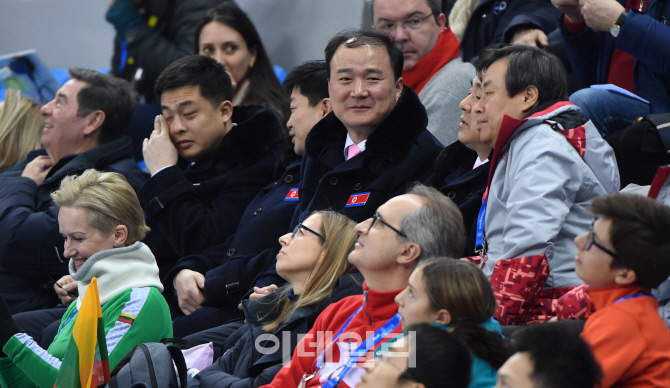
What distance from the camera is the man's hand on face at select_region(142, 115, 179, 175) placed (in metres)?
5.25

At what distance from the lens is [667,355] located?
2621 millimetres

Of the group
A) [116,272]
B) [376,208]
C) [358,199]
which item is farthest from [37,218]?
[376,208]

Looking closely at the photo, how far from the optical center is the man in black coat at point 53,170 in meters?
5.28

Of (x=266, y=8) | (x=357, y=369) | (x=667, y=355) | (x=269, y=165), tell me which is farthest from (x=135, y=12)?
(x=667, y=355)

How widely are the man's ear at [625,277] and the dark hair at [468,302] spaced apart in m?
0.37

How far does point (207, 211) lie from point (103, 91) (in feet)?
4.60

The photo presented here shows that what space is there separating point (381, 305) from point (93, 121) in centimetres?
332

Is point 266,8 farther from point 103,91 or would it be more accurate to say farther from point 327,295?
point 327,295

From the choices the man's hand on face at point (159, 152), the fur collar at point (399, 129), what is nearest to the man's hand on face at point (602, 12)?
the fur collar at point (399, 129)

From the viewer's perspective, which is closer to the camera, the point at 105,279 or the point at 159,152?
the point at 105,279

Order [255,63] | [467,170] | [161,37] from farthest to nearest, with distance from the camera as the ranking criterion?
1. [161,37]
2. [255,63]
3. [467,170]

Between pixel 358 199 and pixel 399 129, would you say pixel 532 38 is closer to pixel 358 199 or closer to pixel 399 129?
pixel 399 129

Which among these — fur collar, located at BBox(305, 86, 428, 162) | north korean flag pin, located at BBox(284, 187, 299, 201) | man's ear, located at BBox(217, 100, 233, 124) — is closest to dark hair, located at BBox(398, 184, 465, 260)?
fur collar, located at BBox(305, 86, 428, 162)

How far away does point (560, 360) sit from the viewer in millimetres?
2307
